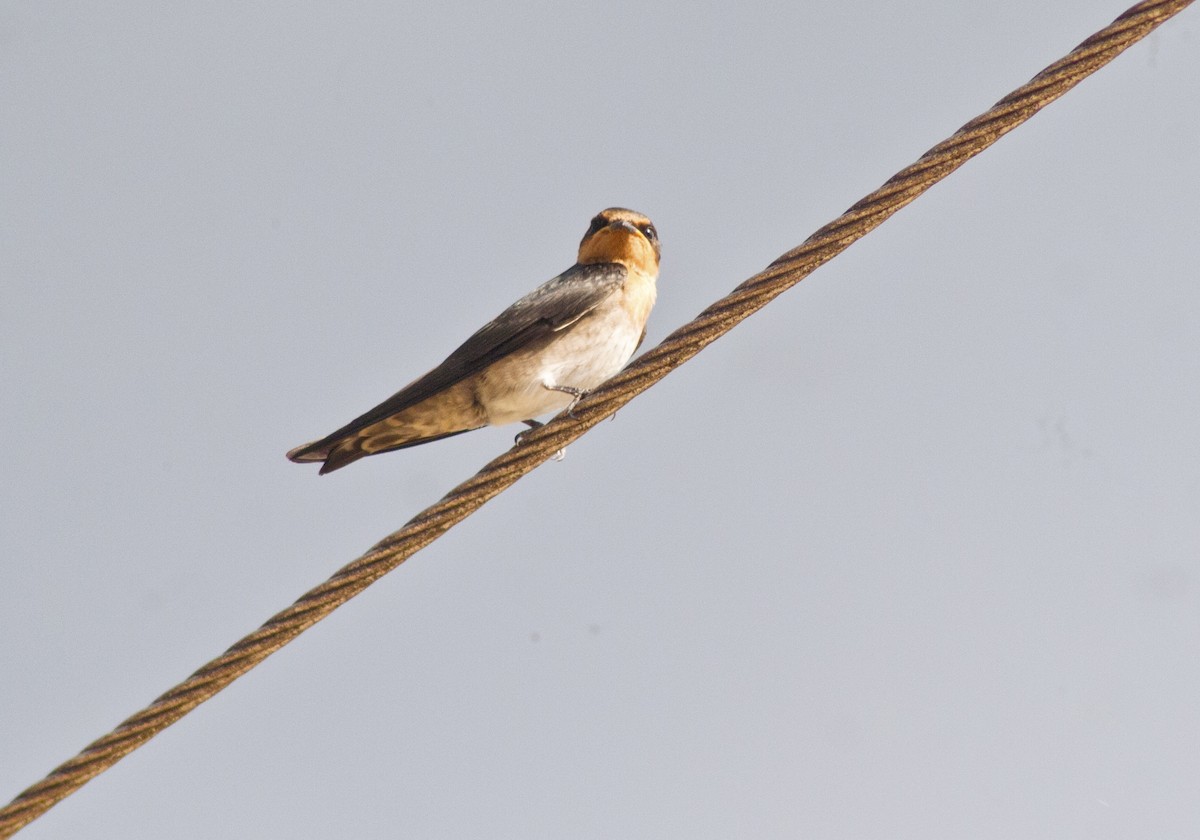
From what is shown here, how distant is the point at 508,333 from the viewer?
7.16 metres

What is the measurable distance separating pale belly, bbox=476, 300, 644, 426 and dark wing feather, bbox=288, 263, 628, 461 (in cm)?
6

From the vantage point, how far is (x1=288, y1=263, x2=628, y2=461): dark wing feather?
676 centimetres

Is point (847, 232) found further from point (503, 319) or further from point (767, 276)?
point (503, 319)

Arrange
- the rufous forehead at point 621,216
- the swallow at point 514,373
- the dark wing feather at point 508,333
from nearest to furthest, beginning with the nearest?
1. the dark wing feather at point 508,333
2. the swallow at point 514,373
3. the rufous forehead at point 621,216

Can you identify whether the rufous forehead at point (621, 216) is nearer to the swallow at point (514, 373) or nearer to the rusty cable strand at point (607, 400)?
the swallow at point (514, 373)

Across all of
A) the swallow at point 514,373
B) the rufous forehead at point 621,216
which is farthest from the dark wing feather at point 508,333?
the rufous forehead at point 621,216

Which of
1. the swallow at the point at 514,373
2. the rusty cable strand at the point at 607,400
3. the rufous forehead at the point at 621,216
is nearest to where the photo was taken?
the rusty cable strand at the point at 607,400

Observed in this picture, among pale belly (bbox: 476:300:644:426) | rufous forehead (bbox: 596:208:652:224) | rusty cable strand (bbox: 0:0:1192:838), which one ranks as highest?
rufous forehead (bbox: 596:208:652:224)

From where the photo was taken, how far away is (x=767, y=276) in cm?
416

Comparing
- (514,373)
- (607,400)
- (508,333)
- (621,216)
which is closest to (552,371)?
(514,373)

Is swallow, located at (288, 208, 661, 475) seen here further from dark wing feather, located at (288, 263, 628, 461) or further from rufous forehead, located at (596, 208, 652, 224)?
rufous forehead, located at (596, 208, 652, 224)

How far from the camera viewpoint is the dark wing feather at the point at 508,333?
6.76 m

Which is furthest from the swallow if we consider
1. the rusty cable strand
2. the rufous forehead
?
the rusty cable strand

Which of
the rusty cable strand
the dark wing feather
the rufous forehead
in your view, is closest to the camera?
the rusty cable strand
